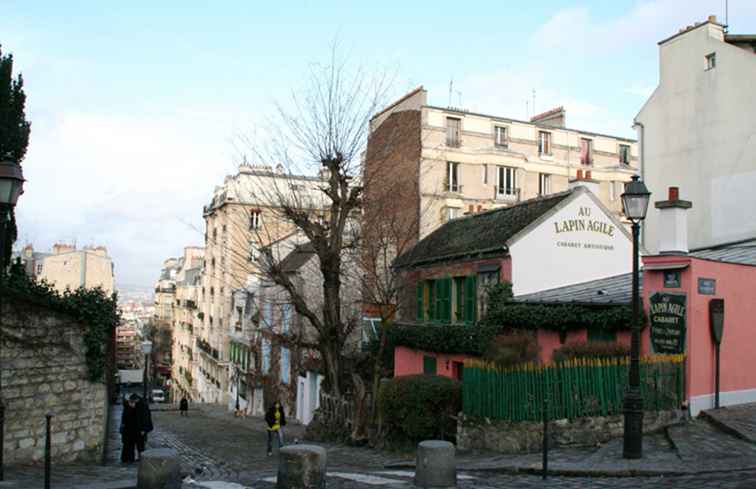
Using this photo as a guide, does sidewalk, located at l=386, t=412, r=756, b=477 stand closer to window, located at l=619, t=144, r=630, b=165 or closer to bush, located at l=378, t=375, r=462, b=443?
bush, located at l=378, t=375, r=462, b=443

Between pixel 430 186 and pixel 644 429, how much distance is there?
89.2 feet

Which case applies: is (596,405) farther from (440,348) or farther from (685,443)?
(440,348)

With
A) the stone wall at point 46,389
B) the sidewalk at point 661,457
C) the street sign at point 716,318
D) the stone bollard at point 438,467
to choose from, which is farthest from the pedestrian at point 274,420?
the street sign at point 716,318

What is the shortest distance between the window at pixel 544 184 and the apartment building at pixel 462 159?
0.19 ft

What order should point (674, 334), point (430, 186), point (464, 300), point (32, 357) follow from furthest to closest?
point (430, 186), point (464, 300), point (674, 334), point (32, 357)

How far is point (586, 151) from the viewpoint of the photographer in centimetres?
4569

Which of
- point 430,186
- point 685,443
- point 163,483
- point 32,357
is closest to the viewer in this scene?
point 163,483

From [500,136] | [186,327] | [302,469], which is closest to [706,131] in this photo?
[500,136]

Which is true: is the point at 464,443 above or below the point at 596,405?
below

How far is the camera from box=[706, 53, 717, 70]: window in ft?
90.3

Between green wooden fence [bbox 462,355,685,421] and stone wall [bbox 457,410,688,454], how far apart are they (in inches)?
4.6

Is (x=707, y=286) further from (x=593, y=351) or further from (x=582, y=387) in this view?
(x=582, y=387)

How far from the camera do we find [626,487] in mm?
10031

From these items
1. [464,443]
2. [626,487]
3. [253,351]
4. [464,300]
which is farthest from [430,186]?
[626,487]
